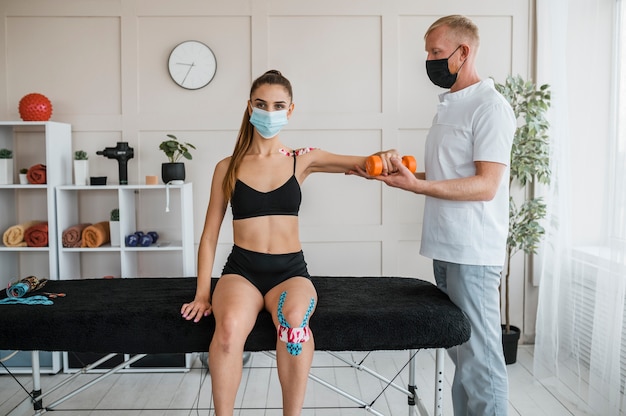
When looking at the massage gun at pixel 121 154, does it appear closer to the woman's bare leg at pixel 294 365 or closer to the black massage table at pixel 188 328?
the black massage table at pixel 188 328

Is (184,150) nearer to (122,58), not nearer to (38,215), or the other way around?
(122,58)

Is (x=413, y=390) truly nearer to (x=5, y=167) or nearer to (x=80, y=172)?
(x=80, y=172)

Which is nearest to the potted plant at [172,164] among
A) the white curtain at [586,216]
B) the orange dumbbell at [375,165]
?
the orange dumbbell at [375,165]

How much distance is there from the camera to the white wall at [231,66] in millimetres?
3594

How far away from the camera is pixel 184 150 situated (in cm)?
345

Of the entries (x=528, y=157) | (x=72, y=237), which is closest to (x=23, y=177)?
(x=72, y=237)

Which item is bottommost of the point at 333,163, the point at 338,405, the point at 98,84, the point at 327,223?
the point at 338,405

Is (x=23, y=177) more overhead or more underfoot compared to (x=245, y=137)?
more underfoot

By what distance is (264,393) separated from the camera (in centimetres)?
306

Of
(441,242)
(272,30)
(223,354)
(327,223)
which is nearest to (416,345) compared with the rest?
(441,242)

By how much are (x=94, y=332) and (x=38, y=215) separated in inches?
74.9

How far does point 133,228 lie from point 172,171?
1.70ft

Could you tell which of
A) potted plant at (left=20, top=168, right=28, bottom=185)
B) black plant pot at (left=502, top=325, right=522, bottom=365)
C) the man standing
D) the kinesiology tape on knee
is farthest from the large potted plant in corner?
potted plant at (left=20, top=168, right=28, bottom=185)

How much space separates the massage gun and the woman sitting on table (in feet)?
4.31
